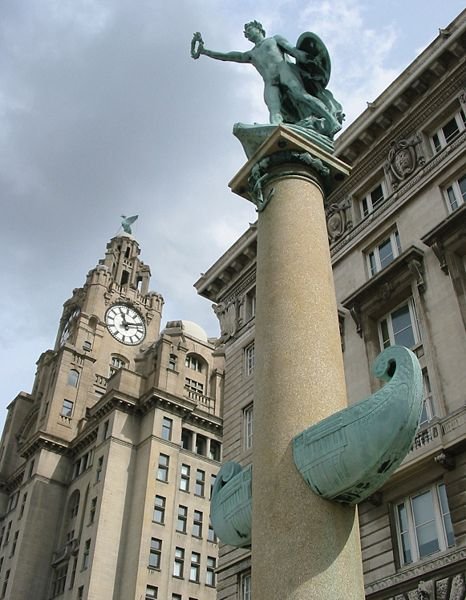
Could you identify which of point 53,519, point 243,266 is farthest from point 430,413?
point 53,519

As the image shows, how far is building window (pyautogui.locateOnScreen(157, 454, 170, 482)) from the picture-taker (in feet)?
202

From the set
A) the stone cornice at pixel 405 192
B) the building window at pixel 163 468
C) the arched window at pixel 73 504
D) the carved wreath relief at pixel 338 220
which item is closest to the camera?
the stone cornice at pixel 405 192

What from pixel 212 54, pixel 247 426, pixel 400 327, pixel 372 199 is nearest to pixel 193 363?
pixel 247 426

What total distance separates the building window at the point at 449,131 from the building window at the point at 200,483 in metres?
45.1

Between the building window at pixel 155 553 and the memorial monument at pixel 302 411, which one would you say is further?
the building window at pixel 155 553

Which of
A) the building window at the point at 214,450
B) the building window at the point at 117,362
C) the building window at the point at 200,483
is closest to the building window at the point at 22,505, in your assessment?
the building window at the point at 200,483

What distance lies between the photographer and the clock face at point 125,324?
8300 centimetres

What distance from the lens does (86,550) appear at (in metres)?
58.1

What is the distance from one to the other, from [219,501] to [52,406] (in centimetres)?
6576

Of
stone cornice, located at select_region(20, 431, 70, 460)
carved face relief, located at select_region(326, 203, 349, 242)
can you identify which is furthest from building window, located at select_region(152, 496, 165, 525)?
carved face relief, located at select_region(326, 203, 349, 242)

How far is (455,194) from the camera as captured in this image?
24.9 metres

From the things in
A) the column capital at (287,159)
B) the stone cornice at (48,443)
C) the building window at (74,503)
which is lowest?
the column capital at (287,159)

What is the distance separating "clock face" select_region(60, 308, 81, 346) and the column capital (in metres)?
73.1

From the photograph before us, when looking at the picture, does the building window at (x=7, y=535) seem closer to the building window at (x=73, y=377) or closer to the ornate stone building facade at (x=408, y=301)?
the building window at (x=73, y=377)
